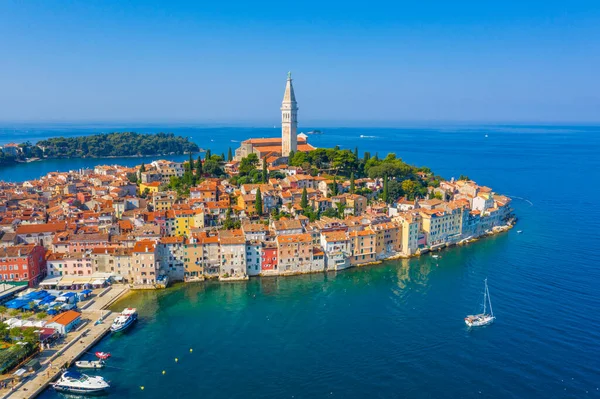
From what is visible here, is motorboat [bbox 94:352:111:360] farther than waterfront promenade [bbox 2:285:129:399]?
Yes

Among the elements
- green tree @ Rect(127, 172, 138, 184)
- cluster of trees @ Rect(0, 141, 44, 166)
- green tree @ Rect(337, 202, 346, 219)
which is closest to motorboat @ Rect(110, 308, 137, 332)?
green tree @ Rect(337, 202, 346, 219)

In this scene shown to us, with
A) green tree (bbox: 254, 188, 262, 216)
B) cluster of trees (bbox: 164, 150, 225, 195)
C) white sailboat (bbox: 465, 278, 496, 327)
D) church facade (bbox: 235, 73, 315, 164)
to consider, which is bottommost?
A: white sailboat (bbox: 465, 278, 496, 327)

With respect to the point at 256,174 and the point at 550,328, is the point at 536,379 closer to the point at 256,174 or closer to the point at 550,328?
the point at 550,328

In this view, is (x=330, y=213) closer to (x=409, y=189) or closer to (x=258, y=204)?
(x=258, y=204)

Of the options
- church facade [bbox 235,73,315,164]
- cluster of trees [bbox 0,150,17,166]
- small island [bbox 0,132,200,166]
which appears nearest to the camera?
church facade [bbox 235,73,315,164]

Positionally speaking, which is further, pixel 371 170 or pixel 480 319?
pixel 371 170

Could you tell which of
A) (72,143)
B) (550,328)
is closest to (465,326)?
(550,328)

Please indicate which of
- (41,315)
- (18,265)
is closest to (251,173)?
(18,265)

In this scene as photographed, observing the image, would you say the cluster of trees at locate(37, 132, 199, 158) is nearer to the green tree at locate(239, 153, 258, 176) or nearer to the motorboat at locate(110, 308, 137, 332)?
the green tree at locate(239, 153, 258, 176)
